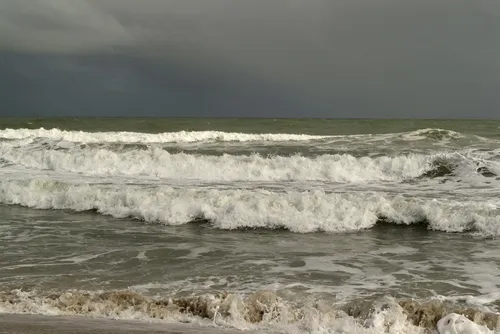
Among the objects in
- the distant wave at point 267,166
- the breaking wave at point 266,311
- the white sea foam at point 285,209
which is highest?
the distant wave at point 267,166

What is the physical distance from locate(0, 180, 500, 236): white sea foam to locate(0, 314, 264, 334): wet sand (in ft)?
16.7

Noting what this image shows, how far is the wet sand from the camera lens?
4207 millimetres

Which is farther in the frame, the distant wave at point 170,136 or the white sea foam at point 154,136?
the white sea foam at point 154,136

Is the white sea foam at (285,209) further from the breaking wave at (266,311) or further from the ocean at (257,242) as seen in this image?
the breaking wave at (266,311)

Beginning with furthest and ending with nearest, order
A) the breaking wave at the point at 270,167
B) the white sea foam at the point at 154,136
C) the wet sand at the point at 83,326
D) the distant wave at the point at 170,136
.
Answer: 1. the white sea foam at the point at 154,136
2. the distant wave at the point at 170,136
3. the breaking wave at the point at 270,167
4. the wet sand at the point at 83,326

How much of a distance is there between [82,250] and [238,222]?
3097 millimetres

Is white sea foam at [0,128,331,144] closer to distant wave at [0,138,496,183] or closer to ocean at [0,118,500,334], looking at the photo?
ocean at [0,118,500,334]

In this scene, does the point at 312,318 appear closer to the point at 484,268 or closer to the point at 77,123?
the point at 484,268

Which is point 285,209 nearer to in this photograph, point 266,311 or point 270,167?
point 266,311

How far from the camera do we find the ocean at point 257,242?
16.4ft

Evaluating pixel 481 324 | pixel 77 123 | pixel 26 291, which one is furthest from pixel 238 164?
pixel 77 123

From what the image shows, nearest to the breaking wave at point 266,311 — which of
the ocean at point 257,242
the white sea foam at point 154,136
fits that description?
the ocean at point 257,242

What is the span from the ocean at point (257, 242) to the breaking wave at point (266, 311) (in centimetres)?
2

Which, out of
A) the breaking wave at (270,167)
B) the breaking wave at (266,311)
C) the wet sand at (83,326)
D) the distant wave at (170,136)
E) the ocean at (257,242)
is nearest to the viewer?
the wet sand at (83,326)
